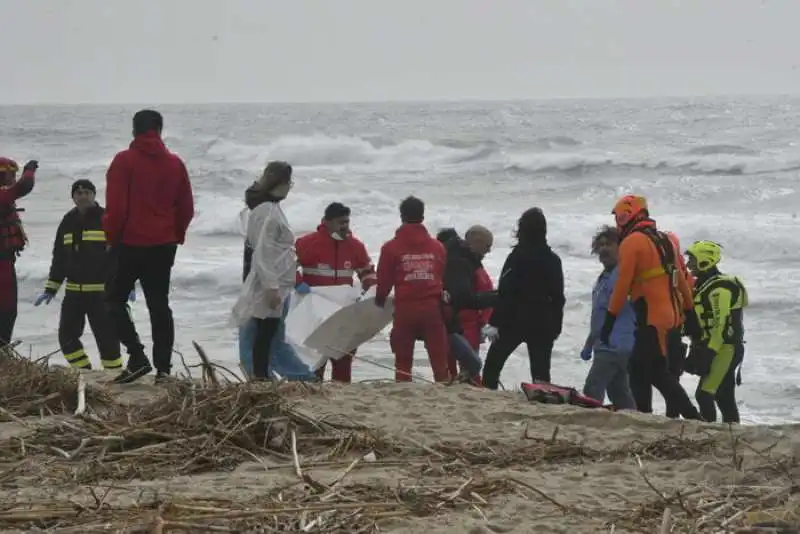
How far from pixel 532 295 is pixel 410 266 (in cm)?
85

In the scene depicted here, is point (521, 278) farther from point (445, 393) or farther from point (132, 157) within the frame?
point (132, 157)

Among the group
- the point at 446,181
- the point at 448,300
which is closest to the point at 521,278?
the point at 448,300

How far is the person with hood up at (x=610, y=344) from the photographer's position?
27.1ft

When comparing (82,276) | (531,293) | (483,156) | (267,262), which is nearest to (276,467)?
(267,262)

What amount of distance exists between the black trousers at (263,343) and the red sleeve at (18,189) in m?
1.76

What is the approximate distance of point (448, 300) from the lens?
878 cm

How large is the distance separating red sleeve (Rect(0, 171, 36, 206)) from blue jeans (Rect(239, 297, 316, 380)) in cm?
167

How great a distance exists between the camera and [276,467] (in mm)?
5102

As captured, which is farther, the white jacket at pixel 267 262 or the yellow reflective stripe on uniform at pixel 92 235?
the yellow reflective stripe on uniform at pixel 92 235

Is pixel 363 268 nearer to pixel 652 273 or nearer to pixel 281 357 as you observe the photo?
pixel 281 357

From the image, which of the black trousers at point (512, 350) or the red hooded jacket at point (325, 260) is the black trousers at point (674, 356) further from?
the red hooded jacket at point (325, 260)

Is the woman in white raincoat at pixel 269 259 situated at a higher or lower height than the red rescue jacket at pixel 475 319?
higher

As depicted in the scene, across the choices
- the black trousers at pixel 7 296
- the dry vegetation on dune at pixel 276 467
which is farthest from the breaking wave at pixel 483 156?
the dry vegetation on dune at pixel 276 467

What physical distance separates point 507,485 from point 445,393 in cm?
261
